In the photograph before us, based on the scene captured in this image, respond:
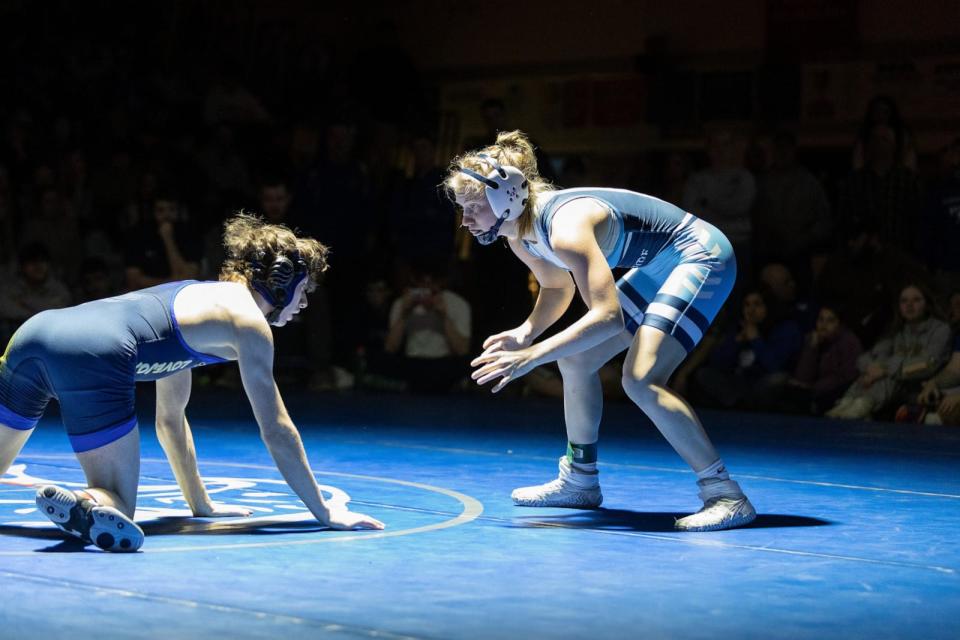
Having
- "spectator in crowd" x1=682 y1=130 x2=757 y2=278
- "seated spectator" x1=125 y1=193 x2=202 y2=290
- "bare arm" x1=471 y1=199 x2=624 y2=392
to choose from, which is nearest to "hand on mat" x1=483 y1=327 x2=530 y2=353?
"bare arm" x1=471 y1=199 x2=624 y2=392

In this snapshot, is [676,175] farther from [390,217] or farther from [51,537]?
[51,537]

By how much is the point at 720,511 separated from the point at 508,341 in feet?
2.89

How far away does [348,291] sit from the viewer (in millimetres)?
11016

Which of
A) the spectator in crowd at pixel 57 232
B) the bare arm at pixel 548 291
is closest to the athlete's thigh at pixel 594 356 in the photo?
the bare arm at pixel 548 291

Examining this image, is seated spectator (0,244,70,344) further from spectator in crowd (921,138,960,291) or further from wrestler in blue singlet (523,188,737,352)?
wrestler in blue singlet (523,188,737,352)

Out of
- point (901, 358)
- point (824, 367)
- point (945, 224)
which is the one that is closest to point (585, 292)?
point (901, 358)

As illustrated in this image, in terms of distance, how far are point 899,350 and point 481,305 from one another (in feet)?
9.73

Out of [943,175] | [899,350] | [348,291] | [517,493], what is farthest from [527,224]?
[348,291]

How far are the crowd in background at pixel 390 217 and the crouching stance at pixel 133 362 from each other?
5067 mm

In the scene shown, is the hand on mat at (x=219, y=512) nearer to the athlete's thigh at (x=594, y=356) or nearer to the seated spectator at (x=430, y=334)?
the athlete's thigh at (x=594, y=356)

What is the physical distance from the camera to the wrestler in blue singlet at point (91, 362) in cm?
441

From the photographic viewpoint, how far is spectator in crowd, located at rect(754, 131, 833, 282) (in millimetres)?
10031

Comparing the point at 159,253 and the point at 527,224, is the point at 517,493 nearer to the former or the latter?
the point at 527,224

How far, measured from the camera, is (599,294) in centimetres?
485
